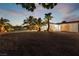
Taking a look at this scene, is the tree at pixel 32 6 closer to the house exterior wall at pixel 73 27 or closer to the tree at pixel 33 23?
the tree at pixel 33 23

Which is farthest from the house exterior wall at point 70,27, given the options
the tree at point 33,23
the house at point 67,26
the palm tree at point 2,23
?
the palm tree at point 2,23

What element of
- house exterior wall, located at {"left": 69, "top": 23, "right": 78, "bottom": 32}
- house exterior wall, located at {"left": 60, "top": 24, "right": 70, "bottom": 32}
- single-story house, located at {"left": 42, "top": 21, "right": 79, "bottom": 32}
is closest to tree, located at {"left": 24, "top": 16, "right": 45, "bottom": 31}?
single-story house, located at {"left": 42, "top": 21, "right": 79, "bottom": 32}

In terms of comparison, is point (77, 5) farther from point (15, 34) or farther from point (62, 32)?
point (15, 34)

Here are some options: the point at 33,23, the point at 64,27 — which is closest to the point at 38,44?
the point at 33,23

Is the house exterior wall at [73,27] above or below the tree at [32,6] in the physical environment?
below

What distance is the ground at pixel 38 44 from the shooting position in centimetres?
188

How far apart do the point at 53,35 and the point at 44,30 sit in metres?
0.14

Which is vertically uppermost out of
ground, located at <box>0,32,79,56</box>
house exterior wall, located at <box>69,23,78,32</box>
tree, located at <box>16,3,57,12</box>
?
tree, located at <box>16,3,57,12</box>

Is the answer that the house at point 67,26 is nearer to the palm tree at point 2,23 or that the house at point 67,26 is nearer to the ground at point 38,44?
the ground at point 38,44

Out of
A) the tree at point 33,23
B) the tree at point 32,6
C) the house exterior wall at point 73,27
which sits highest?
the tree at point 32,6

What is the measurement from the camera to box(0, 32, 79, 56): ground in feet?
6.16

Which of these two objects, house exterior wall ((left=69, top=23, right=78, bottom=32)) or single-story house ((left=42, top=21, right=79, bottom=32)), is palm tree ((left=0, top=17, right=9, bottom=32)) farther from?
house exterior wall ((left=69, top=23, right=78, bottom=32))

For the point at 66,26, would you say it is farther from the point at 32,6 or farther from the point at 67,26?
the point at 32,6

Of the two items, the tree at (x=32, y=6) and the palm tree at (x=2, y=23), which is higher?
the tree at (x=32, y=6)
